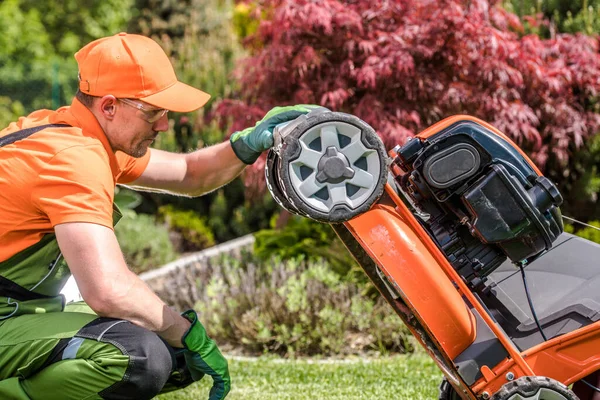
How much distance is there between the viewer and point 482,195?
246 cm

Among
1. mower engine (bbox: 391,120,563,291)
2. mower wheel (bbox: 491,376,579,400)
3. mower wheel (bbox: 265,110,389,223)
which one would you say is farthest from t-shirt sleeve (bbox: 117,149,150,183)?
mower wheel (bbox: 491,376,579,400)

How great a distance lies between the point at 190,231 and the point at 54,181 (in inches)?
238

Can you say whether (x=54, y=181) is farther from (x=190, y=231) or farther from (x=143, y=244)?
(x=190, y=231)

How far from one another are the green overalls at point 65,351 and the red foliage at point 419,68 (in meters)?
2.58

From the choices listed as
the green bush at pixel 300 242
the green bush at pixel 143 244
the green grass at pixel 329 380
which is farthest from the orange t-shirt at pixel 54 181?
the green bush at pixel 143 244

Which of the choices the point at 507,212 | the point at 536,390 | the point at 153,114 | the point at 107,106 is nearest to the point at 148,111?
the point at 153,114

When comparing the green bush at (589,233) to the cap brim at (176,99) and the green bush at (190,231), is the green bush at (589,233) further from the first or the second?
the green bush at (190,231)

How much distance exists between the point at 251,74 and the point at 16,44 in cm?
1293

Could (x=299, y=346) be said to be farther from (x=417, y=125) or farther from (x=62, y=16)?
(x=62, y=16)

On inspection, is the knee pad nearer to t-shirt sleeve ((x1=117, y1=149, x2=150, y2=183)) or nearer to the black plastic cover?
t-shirt sleeve ((x1=117, y1=149, x2=150, y2=183))

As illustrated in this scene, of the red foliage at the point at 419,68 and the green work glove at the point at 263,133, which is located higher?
the green work glove at the point at 263,133

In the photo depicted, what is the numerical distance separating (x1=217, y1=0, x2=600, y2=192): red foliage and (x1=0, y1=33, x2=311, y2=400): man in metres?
2.31

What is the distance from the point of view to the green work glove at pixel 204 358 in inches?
107

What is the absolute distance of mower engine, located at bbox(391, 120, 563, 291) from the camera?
246cm
